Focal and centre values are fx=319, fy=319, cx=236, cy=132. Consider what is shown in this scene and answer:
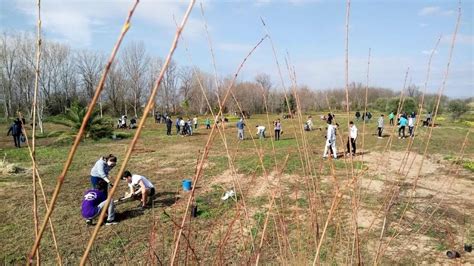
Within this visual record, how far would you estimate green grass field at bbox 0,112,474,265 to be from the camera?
1451 millimetres

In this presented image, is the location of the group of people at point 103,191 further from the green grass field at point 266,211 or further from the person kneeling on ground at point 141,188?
the green grass field at point 266,211

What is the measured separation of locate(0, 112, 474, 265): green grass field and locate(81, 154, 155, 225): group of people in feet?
0.91

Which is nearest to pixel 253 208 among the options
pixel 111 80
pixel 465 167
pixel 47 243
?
pixel 47 243

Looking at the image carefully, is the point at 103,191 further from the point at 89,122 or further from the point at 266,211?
the point at 89,122

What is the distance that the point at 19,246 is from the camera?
5203mm

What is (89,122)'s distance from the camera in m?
18.0

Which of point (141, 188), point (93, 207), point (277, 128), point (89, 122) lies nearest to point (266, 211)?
point (93, 207)

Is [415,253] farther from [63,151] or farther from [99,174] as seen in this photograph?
[63,151]

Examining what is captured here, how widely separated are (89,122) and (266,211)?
16.8 meters

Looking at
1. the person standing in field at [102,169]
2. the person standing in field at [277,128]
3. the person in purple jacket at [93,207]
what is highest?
the person standing in field at [277,128]

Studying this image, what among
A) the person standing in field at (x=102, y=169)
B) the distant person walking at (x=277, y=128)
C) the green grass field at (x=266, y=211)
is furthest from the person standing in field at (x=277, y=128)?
the person standing in field at (x=102, y=169)

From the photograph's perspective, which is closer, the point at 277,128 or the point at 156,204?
the point at 156,204

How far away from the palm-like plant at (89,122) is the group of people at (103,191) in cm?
1150

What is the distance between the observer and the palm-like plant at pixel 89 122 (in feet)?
58.2
